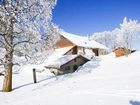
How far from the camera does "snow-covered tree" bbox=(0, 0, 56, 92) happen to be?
17.7 metres

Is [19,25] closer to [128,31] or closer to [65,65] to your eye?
[65,65]

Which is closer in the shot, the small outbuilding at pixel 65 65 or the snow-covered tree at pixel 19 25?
the snow-covered tree at pixel 19 25

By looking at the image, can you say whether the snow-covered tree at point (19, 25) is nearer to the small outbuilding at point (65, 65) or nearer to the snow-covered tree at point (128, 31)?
the small outbuilding at point (65, 65)

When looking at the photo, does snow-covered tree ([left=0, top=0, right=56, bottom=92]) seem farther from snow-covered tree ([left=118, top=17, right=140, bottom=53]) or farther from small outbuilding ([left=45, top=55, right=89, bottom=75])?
snow-covered tree ([left=118, top=17, right=140, bottom=53])

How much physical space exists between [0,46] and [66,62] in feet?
72.4

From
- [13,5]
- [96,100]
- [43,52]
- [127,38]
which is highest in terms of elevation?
[127,38]

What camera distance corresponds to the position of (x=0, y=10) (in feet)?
57.0

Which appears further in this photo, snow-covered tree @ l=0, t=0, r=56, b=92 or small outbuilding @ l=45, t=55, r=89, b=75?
small outbuilding @ l=45, t=55, r=89, b=75

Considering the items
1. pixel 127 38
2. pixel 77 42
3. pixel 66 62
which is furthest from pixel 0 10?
pixel 127 38

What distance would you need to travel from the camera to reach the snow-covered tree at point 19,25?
695 inches

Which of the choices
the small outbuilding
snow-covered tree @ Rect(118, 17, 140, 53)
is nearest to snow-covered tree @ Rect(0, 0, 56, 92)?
the small outbuilding

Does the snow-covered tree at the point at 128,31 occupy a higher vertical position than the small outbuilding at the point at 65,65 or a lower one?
higher

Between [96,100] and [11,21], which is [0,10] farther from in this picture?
[96,100]

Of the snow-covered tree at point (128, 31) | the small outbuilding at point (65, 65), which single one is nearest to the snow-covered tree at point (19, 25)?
the small outbuilding at point (65, 65)
